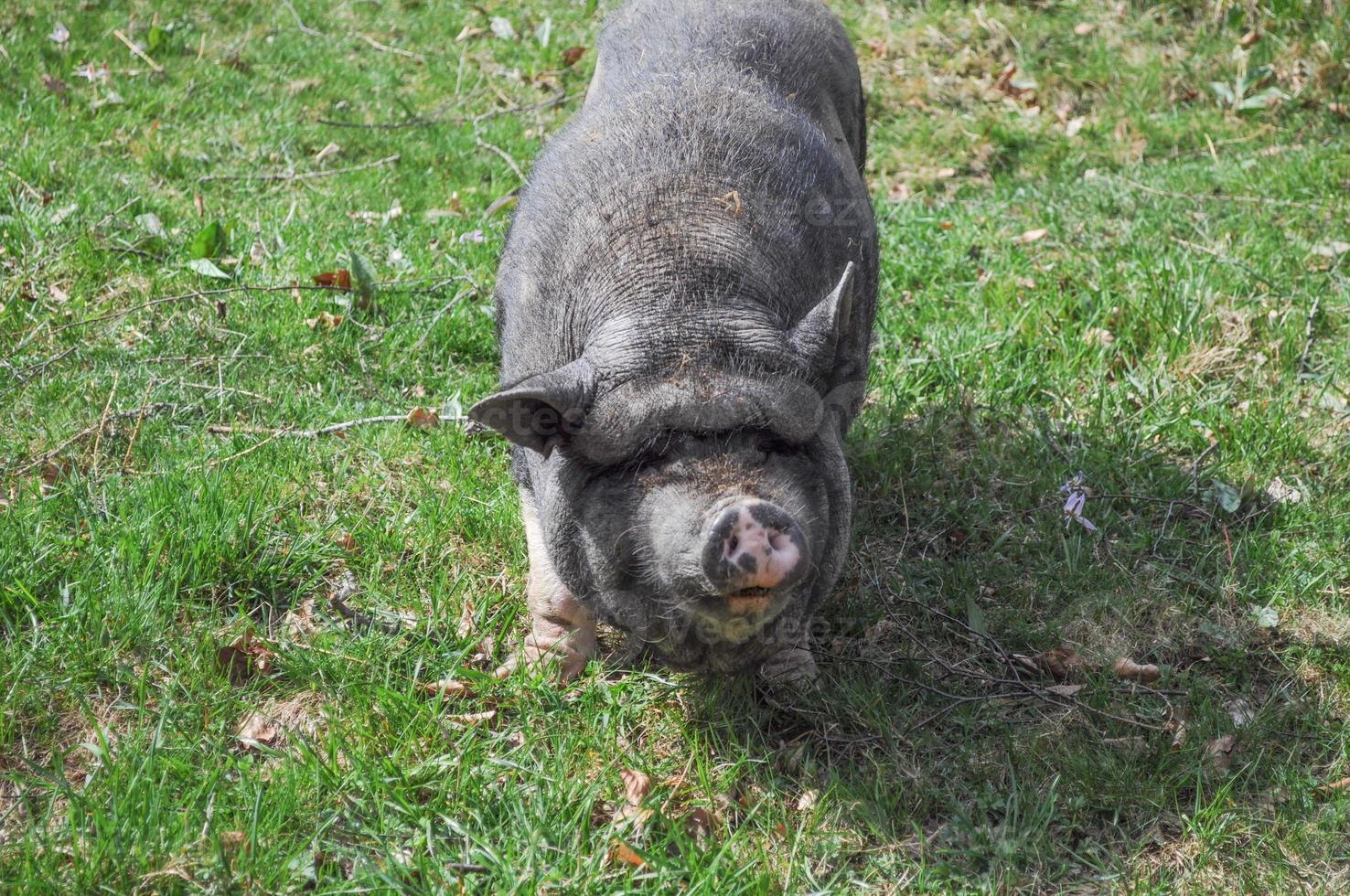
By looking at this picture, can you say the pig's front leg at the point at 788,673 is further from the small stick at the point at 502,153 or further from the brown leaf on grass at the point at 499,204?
the small stick at the point at 502,153

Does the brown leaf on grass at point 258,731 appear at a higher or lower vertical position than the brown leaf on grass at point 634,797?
higher

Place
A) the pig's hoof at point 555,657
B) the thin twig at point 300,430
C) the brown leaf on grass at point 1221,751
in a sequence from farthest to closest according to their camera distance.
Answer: the thin twig at point 300,430 < the pig's hoof at point 555,657 < the brown leaf on grass at point 1221,751

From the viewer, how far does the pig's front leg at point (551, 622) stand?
14.4 ft

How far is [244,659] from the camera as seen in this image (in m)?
4.30

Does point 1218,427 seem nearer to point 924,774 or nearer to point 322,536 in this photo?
point 924,774

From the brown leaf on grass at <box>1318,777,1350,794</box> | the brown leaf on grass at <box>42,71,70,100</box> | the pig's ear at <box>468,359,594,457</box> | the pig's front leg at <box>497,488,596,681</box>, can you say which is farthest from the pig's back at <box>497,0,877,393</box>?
the brown leaf on grass at <box>42,71,70,100</box>

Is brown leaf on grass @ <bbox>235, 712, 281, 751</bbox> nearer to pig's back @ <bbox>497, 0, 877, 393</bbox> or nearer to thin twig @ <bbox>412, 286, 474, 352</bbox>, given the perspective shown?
pig's back @ <bbox>497, 0, 877, 393</bbox>

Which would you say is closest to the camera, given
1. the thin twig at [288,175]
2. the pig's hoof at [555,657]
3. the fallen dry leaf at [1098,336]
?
the pig's hoof at [555,657]

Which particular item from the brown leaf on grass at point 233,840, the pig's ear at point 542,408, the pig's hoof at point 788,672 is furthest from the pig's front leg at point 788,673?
the brown leaf on grass at point 233,840

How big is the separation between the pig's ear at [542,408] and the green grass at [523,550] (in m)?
1.13

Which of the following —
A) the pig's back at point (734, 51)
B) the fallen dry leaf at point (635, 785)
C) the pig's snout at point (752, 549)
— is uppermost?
Result: the pig's back at point (734, 51)

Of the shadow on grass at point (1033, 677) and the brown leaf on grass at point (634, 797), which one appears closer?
the brown leaf on grass at point (634, 797)

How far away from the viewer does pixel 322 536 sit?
483 centimetres

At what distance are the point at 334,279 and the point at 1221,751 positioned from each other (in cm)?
477
